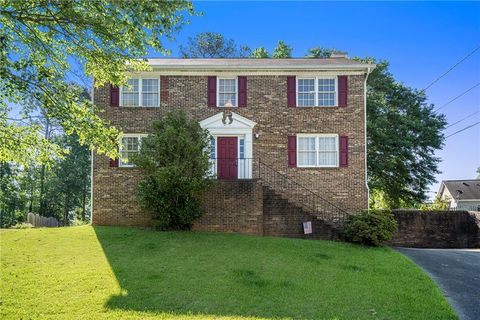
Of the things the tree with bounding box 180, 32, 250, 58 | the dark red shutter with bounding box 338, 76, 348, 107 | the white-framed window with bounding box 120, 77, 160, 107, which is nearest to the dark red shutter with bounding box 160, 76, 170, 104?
the white-framed window with bounding box 120, 77, 160, 107

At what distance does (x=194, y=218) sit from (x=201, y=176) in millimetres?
1573

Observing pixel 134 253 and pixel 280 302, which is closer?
pixel 280 302

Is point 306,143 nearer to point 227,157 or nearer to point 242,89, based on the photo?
point 227,157

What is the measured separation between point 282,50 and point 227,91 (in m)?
14.1

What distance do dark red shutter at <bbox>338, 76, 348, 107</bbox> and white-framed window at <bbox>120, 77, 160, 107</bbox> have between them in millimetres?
7768

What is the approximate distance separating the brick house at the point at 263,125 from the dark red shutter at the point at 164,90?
21mm

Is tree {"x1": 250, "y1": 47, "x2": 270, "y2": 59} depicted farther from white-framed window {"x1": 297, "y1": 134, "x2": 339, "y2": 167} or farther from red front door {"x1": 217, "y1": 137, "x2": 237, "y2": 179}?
red front door {"x1": 217, "y1": 137, "x2": 237, "y2": 179}

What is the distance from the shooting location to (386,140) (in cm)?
2508

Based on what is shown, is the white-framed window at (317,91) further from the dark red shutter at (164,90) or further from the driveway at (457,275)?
the driveway at (457,275)

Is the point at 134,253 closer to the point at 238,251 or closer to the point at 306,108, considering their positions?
the point at 238,251

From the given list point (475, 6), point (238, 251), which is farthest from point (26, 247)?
point (475, 6)

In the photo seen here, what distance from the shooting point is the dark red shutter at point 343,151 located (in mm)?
17125

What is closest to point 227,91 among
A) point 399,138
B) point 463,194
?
point 399,138

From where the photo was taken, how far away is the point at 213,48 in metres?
37.2
